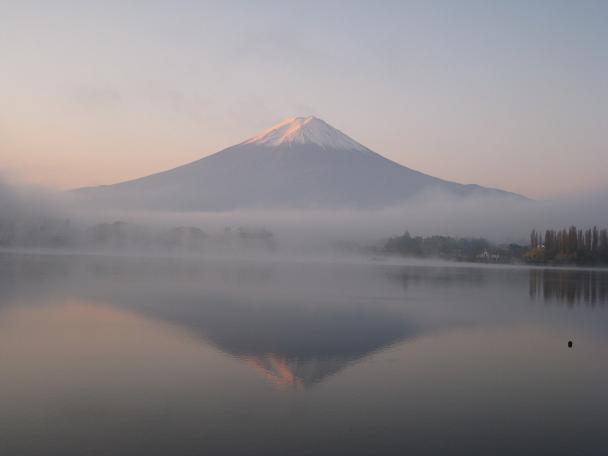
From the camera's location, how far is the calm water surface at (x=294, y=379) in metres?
4.84

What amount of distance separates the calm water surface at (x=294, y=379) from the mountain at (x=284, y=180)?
198 feet

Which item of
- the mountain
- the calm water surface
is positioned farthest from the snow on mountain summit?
the calm water surface

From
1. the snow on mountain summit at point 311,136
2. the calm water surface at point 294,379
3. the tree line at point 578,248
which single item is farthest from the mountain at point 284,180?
the calm water surface at point 294,379

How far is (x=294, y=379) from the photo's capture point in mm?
6738

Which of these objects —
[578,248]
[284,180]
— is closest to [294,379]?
[578,248]

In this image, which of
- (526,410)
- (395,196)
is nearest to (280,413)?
(526,410)

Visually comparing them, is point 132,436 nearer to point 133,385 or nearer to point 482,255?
point 133,385

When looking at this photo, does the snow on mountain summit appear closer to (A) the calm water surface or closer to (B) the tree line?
(B) the tree line

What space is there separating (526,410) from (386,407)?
146 cm

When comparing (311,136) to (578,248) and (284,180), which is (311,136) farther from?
(578,248)

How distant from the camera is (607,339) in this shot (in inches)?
406

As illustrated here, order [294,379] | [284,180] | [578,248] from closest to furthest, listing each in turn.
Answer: [294,379]
[578,248]
[284,180]

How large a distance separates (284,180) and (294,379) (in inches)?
2811

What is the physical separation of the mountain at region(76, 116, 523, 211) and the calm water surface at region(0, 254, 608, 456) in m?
60.5
